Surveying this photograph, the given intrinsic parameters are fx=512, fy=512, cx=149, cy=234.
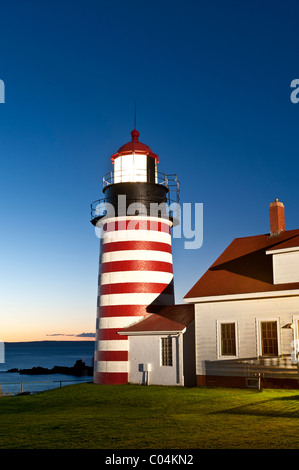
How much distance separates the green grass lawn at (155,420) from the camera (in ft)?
30.7

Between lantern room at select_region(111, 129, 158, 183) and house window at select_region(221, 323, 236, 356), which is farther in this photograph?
lantern room at select_region(111, 129, 158, 183)

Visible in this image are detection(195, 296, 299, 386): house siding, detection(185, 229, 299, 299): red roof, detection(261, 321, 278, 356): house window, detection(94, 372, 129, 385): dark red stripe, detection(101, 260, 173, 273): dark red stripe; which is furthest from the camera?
detection(101, 260, 173, 273): dark red stripe

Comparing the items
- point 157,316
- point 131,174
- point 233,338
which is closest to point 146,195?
point 131,174

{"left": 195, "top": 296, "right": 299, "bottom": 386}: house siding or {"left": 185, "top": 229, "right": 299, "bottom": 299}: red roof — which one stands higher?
{"left": 185, "top": 229, "right": 299, "bottom": 299}: red roof

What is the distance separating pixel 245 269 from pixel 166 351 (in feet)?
16.1

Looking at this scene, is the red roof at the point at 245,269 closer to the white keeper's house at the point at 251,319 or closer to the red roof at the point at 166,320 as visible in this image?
the white keeper's house at the point at 251,319

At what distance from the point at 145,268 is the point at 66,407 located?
30.7 ft

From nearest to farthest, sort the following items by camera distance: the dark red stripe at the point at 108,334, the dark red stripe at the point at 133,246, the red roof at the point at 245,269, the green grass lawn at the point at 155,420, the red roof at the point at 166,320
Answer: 1. the green grass lawn at the point at 155,420
2. the red roof at the point at 245,269
3. the red roof at the point at 166,320
4. the dark red stripe at the point at 108,334
5. the dark red stripe at the point at 133,246

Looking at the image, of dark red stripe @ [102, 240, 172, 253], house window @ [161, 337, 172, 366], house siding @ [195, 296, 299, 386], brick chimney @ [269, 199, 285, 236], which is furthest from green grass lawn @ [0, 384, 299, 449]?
brick chimney @ [269, 199, 285, 236]

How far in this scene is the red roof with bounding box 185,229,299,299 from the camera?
A: 2019 centimetres

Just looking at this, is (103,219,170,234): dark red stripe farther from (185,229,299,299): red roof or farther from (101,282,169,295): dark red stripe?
(185,229,299,299): red roof

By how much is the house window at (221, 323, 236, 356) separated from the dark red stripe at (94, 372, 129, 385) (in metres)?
5.14

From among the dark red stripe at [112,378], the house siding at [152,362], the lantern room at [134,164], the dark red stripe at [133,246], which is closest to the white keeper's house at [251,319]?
the house siding at [152,362]
